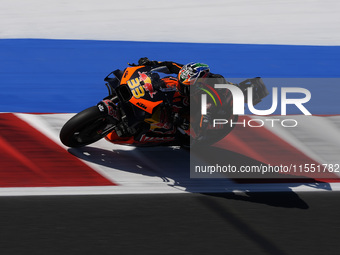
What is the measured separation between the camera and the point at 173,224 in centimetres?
568

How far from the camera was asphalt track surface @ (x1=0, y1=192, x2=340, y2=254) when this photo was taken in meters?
5.18

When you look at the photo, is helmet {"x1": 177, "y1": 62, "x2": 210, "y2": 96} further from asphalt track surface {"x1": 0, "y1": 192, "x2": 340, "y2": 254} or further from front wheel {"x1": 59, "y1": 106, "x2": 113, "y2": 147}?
asphalt track surface {"x1": 0, "y1": 192, "x2": 340, "y2": 254}

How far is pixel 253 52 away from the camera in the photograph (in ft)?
36.8

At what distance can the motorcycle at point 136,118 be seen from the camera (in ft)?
Answer: 22.1

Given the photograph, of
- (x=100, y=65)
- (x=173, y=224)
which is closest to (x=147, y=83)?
(x=173, y=224)

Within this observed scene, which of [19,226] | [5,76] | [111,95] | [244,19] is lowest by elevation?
[19,226]

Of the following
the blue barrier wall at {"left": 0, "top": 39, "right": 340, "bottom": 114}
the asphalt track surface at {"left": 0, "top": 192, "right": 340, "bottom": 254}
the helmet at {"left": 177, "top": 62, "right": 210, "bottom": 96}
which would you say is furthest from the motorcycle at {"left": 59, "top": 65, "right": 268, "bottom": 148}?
the blue barrier wall at {"left": 0, "top": 39, "right": 340, "bottom": 114}

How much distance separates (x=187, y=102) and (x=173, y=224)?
5.06ft

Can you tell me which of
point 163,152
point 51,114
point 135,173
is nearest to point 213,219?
point 135,173

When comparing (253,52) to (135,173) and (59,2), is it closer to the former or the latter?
(59,2)

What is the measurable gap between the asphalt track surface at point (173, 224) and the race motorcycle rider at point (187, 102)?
0.77 m

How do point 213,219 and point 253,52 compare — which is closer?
point 213,219

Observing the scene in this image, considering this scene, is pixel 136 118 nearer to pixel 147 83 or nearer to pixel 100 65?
pixel 147 83

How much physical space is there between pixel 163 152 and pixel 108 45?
4.03 meters
